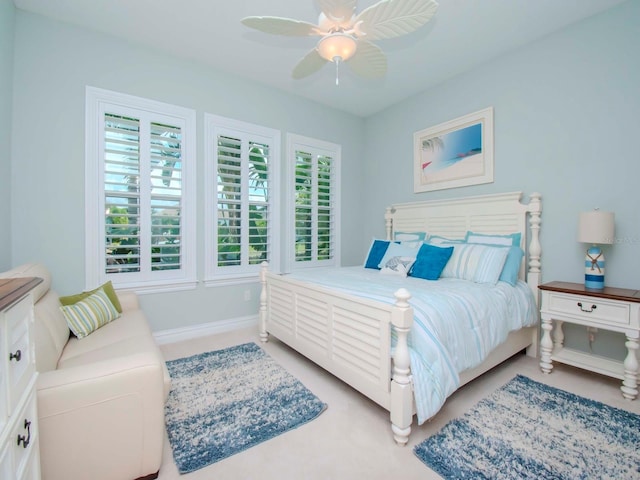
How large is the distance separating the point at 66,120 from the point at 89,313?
1713 millimetres

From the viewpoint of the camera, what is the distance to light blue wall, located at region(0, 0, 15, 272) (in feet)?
7.03

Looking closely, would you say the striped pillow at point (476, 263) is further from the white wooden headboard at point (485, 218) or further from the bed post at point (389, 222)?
the bed post at point (389, 222)

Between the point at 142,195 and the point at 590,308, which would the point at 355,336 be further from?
the point at 142,195

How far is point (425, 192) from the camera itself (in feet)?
12.4

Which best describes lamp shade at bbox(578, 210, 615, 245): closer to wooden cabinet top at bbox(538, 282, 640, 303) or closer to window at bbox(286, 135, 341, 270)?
wooden cabinet top at bbox(538, 282, 640, 303)

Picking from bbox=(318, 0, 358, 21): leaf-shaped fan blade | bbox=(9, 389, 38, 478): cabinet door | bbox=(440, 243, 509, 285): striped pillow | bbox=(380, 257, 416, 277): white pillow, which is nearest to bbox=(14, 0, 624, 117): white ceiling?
bbox=(318, 0, 358, 21): leaf-shaped fan blade

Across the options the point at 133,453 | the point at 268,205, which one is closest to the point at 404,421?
the point at 133,453

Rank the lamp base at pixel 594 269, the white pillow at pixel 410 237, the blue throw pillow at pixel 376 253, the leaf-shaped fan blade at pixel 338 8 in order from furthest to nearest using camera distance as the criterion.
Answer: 1. the white pillow at pixel 410 237
2. the blue throw pillow at pixel 376 253
3. the lamp base at pixel 594 269
4. the leaf-shaped fan blade at pixel 338 8

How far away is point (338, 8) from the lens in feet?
5.25

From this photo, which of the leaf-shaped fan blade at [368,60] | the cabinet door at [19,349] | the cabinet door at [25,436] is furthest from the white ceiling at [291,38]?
the cabinet door at [25,436]

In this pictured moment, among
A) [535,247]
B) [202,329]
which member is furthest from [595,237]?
[202,329]

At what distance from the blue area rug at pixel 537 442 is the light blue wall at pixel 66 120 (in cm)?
266

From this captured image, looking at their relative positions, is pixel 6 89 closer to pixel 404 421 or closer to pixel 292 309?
pixel 292 309

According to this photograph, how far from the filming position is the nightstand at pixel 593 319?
2.04 metres
